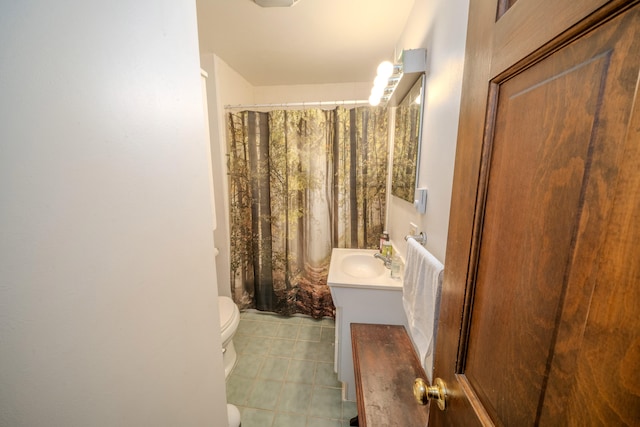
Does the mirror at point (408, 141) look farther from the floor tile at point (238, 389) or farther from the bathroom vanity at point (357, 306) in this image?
the floor tile at point (238, 389)

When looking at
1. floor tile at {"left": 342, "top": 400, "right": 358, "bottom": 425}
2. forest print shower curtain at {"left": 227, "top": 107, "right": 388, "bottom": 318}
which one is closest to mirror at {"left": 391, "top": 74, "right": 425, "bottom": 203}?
forest print shower curtain at {"left": 227, "top": 107, "right": 388, "bottom": 318}

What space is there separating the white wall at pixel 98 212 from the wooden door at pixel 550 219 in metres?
0.73

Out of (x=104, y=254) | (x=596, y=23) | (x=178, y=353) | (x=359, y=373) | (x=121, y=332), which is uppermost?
(x=596, y=23)

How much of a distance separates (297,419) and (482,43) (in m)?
1.90

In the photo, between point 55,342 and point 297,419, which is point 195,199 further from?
point 297,419

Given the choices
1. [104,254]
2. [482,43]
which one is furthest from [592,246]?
[104,254]

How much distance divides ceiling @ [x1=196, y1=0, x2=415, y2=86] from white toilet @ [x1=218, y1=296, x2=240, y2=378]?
1894 mm

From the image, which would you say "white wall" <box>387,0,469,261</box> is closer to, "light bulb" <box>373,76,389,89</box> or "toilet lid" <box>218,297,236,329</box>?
"light bulb" <box>373,76,389,89</box>

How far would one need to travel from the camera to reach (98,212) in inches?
16.1

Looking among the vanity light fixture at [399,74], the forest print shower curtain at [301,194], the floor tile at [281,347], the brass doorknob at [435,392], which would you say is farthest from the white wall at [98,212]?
the forest print shower curtain at [301,194]

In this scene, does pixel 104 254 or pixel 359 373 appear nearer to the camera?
pixel 104 254

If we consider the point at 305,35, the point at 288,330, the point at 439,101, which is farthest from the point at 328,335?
the point at 305,35

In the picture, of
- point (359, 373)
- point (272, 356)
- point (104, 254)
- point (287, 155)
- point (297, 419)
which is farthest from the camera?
point (287, 155)

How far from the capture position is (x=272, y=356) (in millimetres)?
1775
